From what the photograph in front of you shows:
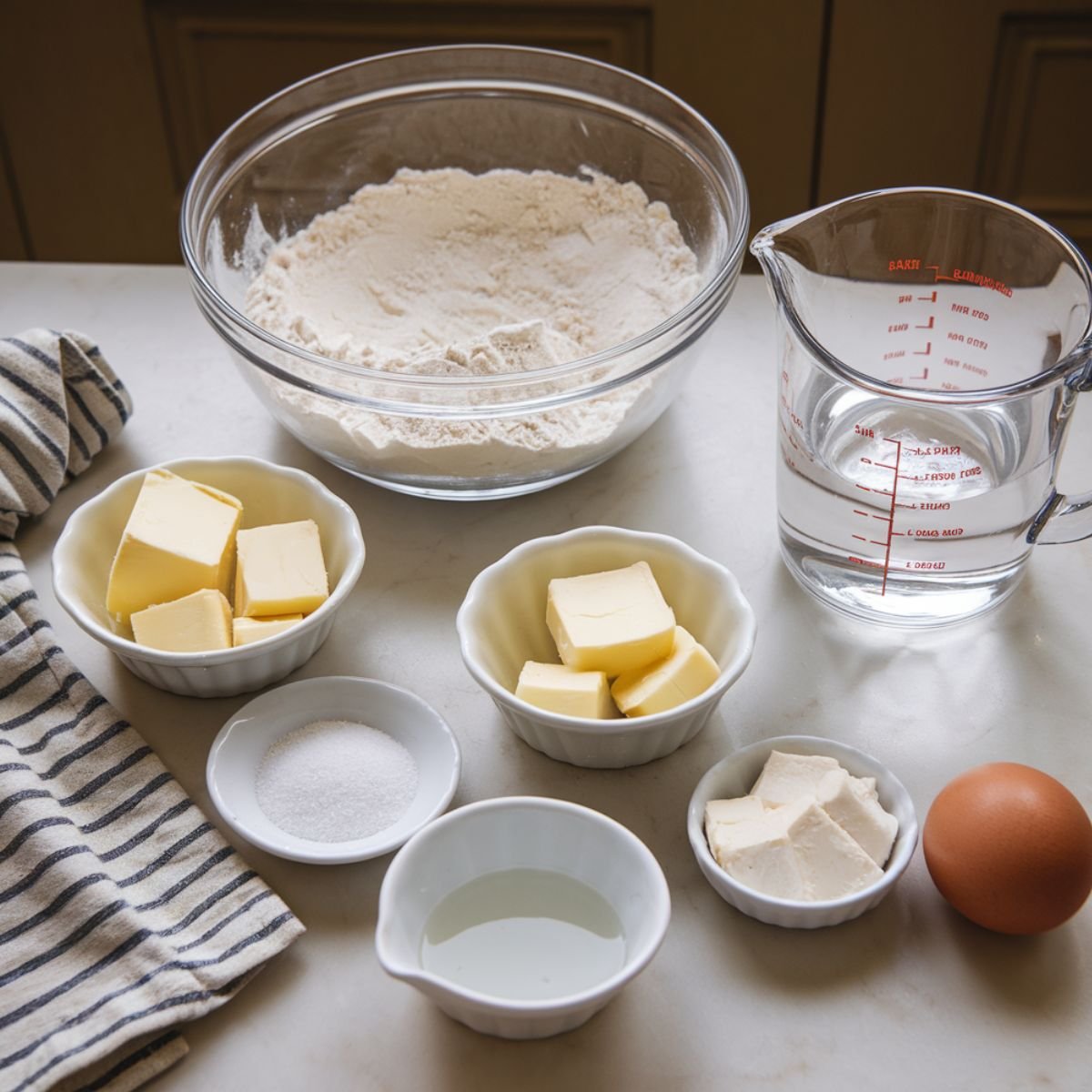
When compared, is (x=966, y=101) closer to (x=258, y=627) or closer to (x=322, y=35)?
(x=322, y=35)

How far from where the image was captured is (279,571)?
3.30ft

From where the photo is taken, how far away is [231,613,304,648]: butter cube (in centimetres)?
97

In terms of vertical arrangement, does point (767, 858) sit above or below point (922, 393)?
below

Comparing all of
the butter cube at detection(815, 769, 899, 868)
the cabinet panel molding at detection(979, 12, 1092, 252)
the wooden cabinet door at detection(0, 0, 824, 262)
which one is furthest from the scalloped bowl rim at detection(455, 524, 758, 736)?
the cabinet panel molding at detection(979, 12, 1092, 252)

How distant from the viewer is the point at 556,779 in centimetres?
95

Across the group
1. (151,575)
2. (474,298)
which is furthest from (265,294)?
(151,575)

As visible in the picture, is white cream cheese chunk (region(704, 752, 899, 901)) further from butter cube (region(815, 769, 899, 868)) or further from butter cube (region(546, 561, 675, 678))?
butter cube (region(546, 561, 675, 678))

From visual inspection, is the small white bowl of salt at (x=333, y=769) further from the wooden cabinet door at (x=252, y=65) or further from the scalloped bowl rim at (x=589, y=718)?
the wooden cabinet door at (x=252, y=65)

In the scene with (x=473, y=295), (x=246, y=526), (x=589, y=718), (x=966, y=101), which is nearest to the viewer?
(x=589, y=718)

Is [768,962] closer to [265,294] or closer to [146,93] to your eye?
[265,294]

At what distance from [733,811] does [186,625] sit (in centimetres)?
43

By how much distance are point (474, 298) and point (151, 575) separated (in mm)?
463

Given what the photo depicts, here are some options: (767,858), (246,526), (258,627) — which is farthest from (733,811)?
(246,526)

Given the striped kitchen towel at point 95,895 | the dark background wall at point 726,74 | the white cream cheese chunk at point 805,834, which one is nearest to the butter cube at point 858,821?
the white cream cheese chunk at point 805,834
